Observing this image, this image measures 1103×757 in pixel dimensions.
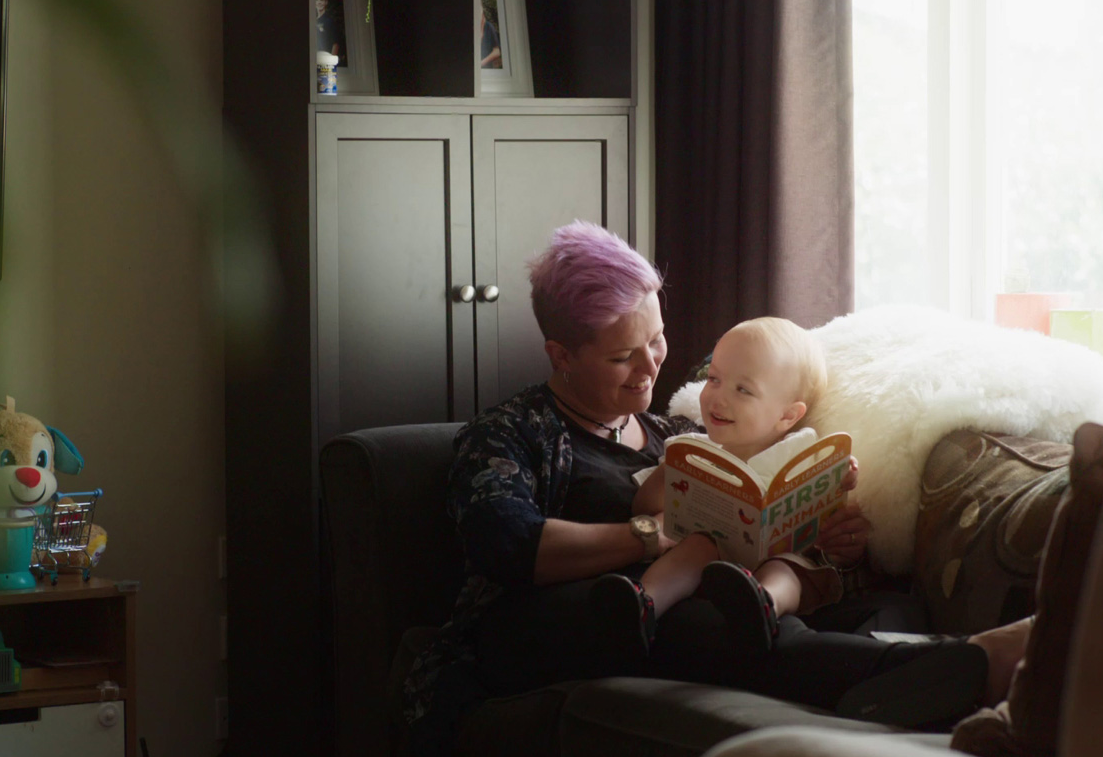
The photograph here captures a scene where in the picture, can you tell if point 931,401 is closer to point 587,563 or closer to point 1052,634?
point 587,563

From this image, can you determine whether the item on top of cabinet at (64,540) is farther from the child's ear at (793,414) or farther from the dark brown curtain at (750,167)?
the dark brown curtain at (750,167)

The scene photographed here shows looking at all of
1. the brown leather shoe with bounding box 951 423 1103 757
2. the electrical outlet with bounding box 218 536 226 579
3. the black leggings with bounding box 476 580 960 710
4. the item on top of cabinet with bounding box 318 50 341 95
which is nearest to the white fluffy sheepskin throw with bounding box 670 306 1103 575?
the black leggings with bounding box 476 580 960 710

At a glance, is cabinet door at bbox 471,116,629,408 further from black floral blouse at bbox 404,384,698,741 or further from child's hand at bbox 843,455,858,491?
child's hand at bbox 843,455,858,491

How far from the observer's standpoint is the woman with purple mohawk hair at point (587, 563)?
4.45ft

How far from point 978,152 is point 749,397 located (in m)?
1.04

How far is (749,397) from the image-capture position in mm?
1859

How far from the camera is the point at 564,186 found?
278 centimetres

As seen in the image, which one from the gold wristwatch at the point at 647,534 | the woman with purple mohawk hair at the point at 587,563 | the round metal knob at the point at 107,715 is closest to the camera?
the woman with purple mohawk hair at the point at 587,563

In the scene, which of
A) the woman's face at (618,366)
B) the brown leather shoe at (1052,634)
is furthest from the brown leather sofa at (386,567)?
the brown leather shoe at (1052,634)

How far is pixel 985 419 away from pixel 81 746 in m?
1.54

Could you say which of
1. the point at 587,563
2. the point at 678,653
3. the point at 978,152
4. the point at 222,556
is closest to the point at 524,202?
the point at 978,152

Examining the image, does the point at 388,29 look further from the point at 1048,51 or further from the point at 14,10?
the point at 1048,51

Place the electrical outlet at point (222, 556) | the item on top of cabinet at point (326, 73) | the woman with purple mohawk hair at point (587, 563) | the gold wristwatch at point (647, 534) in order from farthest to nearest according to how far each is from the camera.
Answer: the electrical outlet at point (222, 556) → the item on top of cabinet at point (326, 73) → the gold wristwatch at point (647, 534) → the woman with purple mohawk hair at point (587, 563)

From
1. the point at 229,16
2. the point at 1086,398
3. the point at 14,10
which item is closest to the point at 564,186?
the point at 229,16
